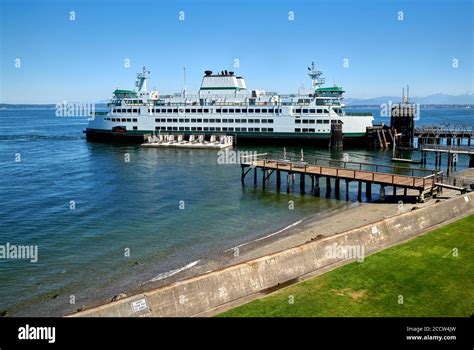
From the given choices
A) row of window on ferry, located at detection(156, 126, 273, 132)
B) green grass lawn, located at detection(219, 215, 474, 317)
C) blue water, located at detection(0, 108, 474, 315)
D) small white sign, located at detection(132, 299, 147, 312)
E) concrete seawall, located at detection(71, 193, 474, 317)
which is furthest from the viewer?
row of window on ferry, located at detection(156, 126, 273, 132)

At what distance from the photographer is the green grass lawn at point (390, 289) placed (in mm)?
14086

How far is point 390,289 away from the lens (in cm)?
1563

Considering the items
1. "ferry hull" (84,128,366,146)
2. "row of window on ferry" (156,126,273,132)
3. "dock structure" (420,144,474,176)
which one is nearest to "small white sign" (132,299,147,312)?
"dock structure" (420,144,474,176)

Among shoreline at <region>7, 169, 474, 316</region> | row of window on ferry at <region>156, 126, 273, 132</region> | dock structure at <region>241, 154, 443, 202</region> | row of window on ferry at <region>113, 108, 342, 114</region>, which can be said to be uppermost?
row of window on ferry at <region>113, 108, 342, 114</region>

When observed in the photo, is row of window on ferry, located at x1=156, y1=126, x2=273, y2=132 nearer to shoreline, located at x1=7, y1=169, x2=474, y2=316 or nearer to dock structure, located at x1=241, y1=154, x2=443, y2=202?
dock structure, located at x1=241, y1=154, x2=443, y2=202

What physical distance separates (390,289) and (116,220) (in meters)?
22.5

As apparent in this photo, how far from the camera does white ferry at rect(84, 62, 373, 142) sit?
81062mm

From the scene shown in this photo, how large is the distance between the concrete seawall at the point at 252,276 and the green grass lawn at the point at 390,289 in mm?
941

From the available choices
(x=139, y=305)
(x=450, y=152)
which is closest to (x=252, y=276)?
(x=139, y=305)
